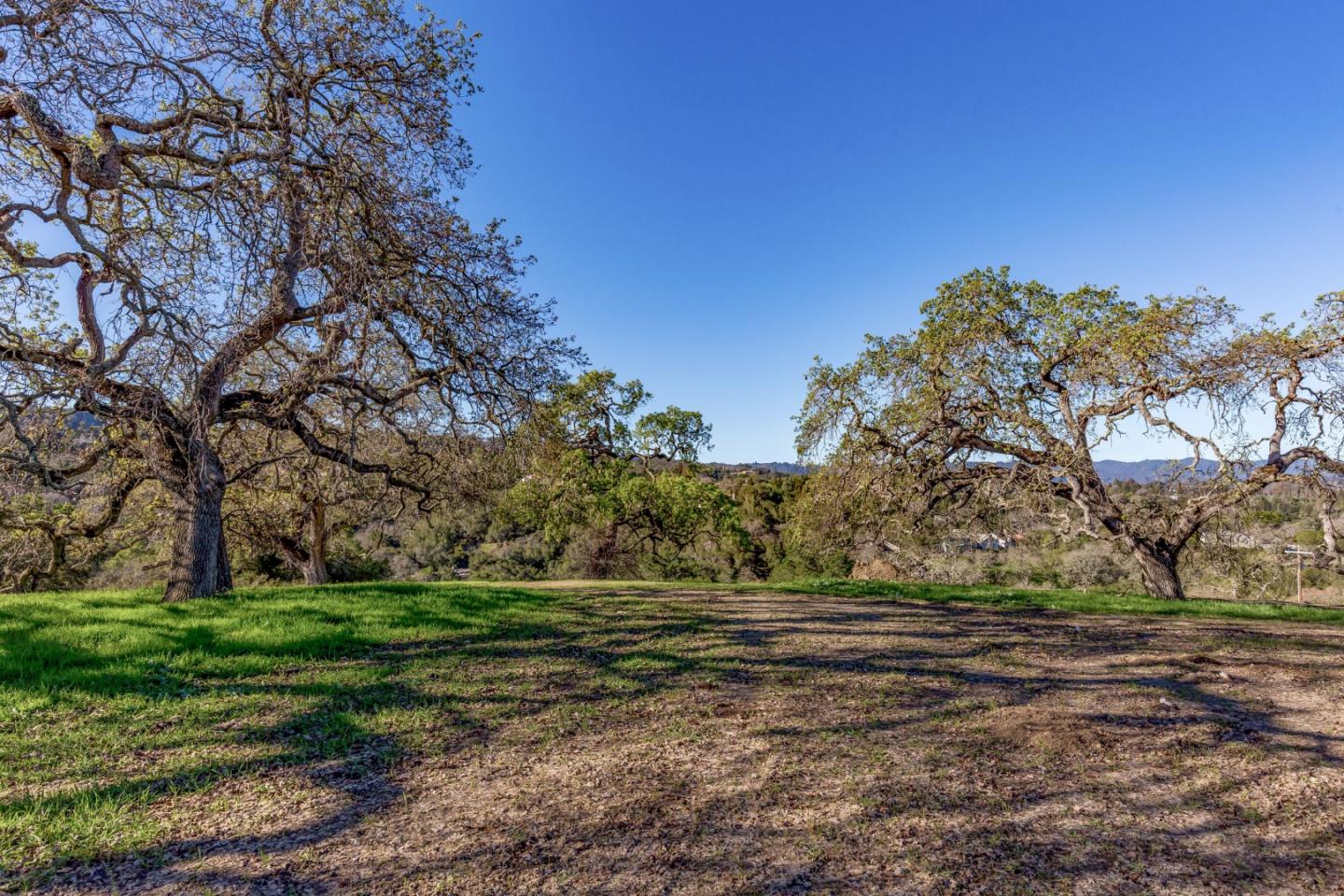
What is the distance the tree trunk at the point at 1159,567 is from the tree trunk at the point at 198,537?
1609 centimetres

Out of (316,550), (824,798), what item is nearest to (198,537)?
(316,550)

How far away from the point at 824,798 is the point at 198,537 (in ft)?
30.7

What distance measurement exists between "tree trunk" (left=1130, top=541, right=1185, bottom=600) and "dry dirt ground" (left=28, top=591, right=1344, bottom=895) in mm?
6932

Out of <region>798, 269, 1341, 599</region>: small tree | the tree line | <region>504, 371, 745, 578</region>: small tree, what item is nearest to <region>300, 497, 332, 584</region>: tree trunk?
the tree line

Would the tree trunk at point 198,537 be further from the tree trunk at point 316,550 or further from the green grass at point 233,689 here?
the tree trunk at point 316,550

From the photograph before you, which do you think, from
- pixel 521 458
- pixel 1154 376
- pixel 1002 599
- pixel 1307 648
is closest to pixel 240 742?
pixel 521 458

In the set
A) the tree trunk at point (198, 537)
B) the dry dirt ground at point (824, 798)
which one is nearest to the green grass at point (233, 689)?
the dry dirt ground at point (824, 798)

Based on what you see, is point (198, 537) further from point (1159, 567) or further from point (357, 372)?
point (1159, 567)

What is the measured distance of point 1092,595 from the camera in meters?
11.5

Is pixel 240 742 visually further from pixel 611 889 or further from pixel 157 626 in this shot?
pixel 157 626

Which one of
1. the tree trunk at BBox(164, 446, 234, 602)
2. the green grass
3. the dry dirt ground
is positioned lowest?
the dry dirt ground

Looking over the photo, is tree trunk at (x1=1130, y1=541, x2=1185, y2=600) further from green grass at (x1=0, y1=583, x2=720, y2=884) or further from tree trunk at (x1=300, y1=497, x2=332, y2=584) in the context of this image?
tree trunk at (x1=300, y1=497, x2=332, y2=584)

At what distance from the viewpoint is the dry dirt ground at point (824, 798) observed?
2.58 meters

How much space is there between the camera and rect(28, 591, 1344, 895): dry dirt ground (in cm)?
258
